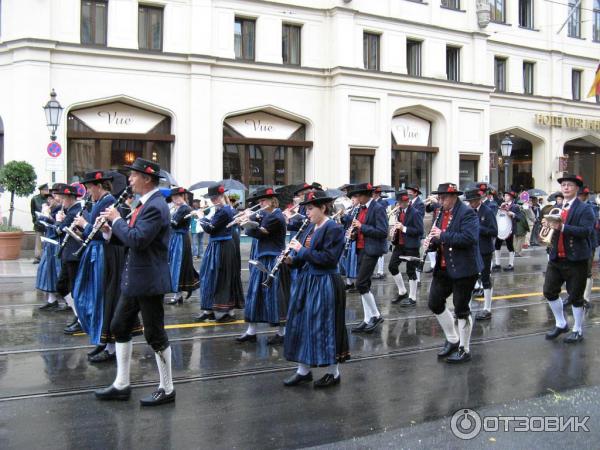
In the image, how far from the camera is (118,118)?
2200 centimetres

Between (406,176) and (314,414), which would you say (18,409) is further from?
(406,176)

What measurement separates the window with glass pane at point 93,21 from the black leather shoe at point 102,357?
16088mm

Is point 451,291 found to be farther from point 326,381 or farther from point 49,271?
point 49,271

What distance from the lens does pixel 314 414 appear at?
5.75m

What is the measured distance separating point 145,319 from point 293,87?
1957cm

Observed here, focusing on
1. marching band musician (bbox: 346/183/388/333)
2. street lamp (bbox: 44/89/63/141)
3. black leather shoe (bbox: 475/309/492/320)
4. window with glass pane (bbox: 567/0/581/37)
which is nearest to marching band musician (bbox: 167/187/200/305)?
marching band musician (bbox: 346/183/388/333)

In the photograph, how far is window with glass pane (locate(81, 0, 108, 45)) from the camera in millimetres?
21172

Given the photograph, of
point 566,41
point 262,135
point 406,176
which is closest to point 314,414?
point 262,135

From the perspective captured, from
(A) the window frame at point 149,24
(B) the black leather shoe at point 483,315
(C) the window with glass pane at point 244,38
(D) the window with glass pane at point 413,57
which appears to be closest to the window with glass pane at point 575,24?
(D) the window with glass pane at point 413,57

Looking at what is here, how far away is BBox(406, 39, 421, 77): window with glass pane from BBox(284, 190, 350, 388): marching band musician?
2203 cm

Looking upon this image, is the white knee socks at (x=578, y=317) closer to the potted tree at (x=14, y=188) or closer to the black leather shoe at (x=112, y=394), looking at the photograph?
the black leather shoe at (x=112, y=394)

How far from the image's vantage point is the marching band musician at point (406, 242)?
11.6 meters

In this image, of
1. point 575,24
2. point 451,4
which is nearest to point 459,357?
point 451,4

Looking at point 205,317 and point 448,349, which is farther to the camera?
point 205,317
